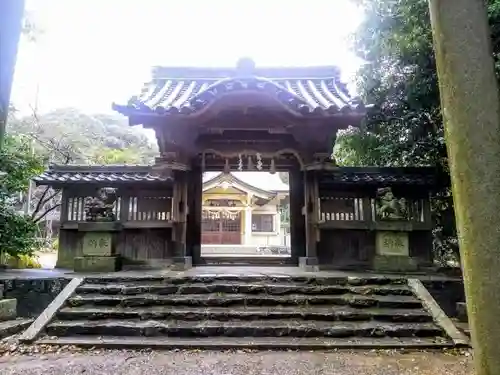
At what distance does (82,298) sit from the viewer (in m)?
5.64

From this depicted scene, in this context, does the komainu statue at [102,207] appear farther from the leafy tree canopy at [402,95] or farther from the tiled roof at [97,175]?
the leafy tree canopy at [402,95]

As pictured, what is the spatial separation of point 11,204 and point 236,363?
22.5 feet

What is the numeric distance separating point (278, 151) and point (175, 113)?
251 centimetres

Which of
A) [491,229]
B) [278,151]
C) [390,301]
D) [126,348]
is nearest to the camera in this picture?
[491,229]

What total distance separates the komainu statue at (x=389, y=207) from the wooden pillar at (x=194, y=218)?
163 inches

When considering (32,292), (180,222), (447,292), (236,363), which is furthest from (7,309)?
(447,292)

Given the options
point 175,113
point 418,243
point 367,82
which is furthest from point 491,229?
point 367,82

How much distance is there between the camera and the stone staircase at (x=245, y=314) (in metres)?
4.79

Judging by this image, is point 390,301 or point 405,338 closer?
point 405,338

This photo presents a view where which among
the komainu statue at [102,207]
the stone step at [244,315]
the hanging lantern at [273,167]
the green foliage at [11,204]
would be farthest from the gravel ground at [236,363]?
the hanging lantern at [273,167]

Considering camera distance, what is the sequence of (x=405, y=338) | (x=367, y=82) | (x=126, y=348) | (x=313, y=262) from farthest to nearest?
Result: (x=367, y=82), (x=313, y=262), (x=405, y=338), (x=126, y=348)

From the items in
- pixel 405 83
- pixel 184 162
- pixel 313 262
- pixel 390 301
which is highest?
pixel 405 83

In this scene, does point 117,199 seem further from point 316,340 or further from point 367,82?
point 367,82

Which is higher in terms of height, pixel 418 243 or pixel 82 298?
pixel 418 243
